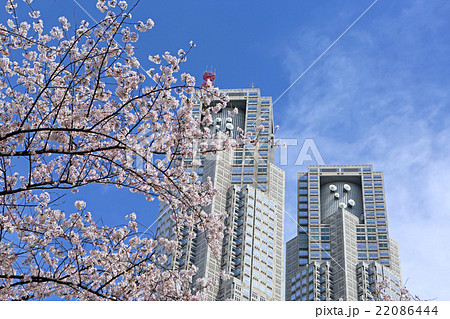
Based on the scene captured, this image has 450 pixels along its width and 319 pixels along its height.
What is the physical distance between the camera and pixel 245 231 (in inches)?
3017

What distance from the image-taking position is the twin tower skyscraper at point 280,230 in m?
73.4

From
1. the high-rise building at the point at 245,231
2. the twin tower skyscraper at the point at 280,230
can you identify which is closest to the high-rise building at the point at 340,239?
the twin tower skyscraper at the point at 280,230

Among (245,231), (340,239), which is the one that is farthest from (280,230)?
(340,239)

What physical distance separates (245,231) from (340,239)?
31633mm

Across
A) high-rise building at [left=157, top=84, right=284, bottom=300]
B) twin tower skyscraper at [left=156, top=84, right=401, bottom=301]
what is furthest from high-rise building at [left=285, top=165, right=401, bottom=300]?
high-rise building at [left=157, top=84, right=284, bottom=300]

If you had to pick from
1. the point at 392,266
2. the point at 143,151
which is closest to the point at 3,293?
the point at 143,151

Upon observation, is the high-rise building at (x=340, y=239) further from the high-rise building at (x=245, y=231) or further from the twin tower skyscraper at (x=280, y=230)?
the high-rise building at (x=245, y=231)

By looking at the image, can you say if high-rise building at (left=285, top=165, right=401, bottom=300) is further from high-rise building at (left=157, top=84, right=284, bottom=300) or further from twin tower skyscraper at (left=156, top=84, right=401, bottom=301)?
high-rise building at (left=157, top=84, right=284, bottom=300)

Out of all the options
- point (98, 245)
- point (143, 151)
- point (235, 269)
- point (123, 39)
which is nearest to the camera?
point (143, 151)

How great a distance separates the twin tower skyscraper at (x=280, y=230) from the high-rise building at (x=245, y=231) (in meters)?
0.14

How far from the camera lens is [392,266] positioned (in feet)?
339
